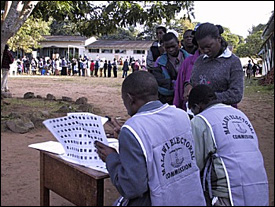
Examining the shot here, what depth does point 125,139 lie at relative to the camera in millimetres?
1636

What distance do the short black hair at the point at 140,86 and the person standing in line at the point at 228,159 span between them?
14.6 inches

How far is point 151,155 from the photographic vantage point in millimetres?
1650

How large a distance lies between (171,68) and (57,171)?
1613 mm

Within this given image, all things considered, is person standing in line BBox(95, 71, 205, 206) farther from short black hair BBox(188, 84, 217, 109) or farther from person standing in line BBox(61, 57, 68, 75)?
person standing in line BBox(61, 57, 68, 75)

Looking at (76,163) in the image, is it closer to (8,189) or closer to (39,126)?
(8,189)

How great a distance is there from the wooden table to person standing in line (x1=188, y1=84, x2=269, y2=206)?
52cm

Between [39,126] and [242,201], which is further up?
[242,201]

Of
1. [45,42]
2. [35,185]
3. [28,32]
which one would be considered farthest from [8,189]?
[45,42]

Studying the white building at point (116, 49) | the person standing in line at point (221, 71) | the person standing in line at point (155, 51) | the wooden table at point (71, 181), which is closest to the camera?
the wooden table at point (71, 181)

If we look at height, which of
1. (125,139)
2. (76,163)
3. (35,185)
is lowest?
(35,185)

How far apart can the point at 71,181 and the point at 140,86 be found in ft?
2.55

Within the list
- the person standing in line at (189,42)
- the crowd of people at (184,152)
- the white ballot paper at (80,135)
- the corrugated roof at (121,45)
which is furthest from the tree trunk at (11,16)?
the corrugated roof at (121,45)

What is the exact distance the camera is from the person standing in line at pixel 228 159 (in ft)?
6.52

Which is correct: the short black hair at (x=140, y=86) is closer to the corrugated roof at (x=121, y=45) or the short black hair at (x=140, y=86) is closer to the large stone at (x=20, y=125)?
the large stone at (x=20, y=125)
